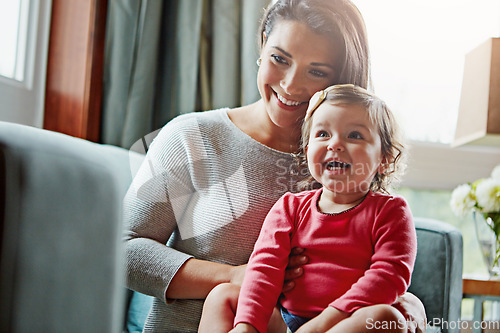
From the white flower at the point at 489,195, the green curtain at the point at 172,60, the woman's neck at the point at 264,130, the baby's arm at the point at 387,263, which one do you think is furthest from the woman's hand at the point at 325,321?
the green curtain at the point at 172,60

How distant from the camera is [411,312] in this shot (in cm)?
66

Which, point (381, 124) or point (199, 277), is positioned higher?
point (381, 124)

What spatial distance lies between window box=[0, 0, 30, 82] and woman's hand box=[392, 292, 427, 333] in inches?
48.7

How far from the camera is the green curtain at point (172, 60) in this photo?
161 cm

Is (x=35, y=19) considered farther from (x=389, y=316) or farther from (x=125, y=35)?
(x=389, y=316)

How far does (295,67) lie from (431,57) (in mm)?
1234

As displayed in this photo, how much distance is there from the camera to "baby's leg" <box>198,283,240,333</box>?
26.0 inches

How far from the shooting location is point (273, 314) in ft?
2.26

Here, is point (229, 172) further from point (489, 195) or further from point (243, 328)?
point (489, 195)

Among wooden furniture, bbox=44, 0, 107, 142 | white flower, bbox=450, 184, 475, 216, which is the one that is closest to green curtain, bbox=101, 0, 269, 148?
wooden furniture, bbox=44, 0, 107, 142

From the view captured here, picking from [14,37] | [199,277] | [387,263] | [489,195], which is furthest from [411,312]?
[14,37]

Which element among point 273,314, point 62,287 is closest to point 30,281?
point 62,287

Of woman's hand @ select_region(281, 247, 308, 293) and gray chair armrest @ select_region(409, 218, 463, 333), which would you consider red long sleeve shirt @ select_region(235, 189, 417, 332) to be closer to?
woman's hand @ select_region(281, 247, 308, 293)

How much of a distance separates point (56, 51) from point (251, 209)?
3.36ft
